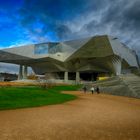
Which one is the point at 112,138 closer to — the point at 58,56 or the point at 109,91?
the point at 109,91

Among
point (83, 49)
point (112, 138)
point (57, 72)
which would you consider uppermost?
point (83, 49)

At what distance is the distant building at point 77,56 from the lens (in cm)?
6981

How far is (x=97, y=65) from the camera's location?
80562 mm

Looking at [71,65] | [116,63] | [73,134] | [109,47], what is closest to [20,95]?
[73,134]

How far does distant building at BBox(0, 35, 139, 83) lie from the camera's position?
6981 cm

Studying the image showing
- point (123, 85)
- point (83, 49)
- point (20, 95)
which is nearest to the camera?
point (20, 95)

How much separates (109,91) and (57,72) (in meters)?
55.0

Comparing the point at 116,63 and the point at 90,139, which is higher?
the point at 116,63

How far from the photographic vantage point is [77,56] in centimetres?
7619

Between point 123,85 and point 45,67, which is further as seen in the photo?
point 45,67

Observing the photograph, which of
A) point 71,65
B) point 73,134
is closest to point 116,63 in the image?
point 71,65

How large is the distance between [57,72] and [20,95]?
73.1 m

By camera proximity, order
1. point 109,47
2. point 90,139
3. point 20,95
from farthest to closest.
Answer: point 109,47
point 20,95
point 90,139

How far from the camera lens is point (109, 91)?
41.8 m
